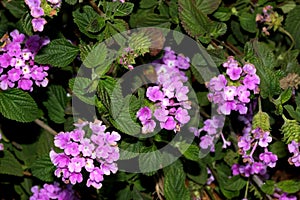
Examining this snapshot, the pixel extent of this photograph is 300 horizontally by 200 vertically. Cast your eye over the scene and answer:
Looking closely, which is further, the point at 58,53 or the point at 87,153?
the point at 58,53

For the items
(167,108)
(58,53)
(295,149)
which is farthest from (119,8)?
(295,149)

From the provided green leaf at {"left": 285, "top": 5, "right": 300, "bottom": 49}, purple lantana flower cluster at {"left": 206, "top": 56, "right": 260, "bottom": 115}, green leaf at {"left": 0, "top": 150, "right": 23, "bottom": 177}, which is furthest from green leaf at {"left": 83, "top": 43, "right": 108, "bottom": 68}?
green leaf at {"left": 285, "top": 5, "right": 300, "bottom": 49}

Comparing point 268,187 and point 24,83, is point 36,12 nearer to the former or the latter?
point 24,83

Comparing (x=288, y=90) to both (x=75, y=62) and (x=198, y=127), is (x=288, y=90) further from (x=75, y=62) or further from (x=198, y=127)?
(x=75, y=62)

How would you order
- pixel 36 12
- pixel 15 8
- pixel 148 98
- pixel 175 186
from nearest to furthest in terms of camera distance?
pixel 36 12, pixel 148 98, pixel 175 186, pixel 15 8

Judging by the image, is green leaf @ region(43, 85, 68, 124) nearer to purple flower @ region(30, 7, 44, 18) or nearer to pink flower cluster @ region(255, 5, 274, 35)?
purple flower @ region(30, 7, 44, 18)

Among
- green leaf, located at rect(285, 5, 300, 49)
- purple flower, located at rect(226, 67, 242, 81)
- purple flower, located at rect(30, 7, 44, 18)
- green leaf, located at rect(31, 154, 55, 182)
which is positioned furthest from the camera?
green leaf, located at rect(285, 5, 300, 49)

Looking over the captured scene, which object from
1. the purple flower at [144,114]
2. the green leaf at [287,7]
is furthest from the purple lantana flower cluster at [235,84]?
→ the green leaf at [287,7]
